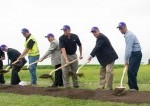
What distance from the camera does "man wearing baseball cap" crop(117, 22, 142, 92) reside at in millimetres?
14008

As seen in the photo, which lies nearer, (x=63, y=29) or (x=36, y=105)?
(x=36, y=105)

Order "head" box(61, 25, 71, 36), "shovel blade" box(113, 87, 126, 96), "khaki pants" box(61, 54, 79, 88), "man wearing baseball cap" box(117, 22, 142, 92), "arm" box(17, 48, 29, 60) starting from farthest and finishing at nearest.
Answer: "arm" box(17, 48, 29, 60)
"khaki pants" box(61, 54, 79, 88)
"head" box(61, 25, 71, 36)
"man wearing baseball cap" box(117, 22, 142, 92)
"shovel blade" box(113, 87, 126, 96)

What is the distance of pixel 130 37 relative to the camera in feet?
45.8

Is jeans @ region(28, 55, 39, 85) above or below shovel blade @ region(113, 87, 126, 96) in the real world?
above

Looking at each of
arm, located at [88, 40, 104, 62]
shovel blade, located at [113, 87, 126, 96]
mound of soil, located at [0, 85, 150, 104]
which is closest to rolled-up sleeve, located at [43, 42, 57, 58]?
mound of soil, located at [0, 85, 150, 104]

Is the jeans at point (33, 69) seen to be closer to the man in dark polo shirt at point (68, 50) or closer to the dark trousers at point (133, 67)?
the man in dark polo shirt at point (68, 50)

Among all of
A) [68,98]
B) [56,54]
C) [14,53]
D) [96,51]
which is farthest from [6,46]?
[68,98]

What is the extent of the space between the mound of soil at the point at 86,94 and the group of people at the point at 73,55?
119 centimetres

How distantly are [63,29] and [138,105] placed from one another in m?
5.42

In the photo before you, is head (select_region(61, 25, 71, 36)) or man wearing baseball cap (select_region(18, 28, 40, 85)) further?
man wearing baseball cap (select_region(18, 28, 40, 85))

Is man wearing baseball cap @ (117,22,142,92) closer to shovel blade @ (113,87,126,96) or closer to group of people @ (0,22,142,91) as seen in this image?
group of people @ (0,22,142,91)

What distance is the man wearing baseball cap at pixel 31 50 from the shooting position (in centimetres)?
1827

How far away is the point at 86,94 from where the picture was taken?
44.4 feet

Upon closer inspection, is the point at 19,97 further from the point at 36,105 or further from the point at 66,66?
the point at 66,66
